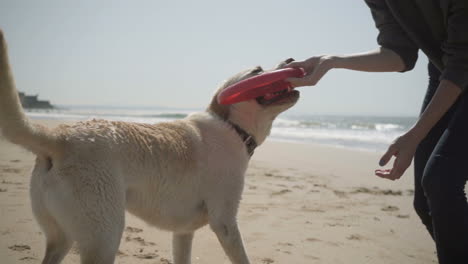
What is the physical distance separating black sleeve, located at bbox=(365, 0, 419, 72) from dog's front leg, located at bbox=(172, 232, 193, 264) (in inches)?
84.0

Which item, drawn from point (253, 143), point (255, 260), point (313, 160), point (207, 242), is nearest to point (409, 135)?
point (253, 143)

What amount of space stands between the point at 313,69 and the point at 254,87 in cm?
62

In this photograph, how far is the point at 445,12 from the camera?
185 centimetres

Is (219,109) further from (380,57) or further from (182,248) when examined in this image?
(380,57)

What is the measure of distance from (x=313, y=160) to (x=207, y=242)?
611 cm

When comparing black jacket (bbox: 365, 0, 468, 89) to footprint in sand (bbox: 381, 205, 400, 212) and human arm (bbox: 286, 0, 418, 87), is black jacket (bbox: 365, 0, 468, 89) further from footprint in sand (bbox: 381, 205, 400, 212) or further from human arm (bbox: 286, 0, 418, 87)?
footprint in sand (bbox: 381, 205, 400, 212)

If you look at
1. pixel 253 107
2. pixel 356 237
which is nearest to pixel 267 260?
pixel 356 237

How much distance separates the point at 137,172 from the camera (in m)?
2.40

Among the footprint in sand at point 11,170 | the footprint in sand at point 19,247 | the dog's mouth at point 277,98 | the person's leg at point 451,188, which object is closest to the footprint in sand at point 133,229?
the footprint in sand at point 19,247

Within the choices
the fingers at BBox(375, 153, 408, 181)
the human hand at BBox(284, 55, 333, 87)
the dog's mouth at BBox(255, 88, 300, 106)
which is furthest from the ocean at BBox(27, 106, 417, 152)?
the fingers at BBox(375, 153, 408, 181)

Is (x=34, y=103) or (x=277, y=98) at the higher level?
(x=277, y=98)

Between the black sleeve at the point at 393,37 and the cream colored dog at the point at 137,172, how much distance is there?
38.8 inches

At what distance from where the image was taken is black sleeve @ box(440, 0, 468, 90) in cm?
172

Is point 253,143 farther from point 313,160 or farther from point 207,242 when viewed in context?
point 313,160
